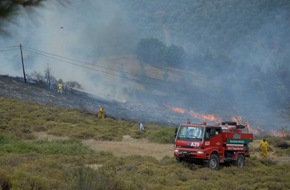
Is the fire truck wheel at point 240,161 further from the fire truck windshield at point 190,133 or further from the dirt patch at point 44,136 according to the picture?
the dirt patch at point 44,136

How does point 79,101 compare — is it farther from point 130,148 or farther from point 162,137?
point 130,148

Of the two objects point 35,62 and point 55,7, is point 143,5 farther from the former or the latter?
point 55,7

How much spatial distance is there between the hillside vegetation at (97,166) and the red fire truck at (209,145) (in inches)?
22.5

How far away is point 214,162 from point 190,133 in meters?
1.68

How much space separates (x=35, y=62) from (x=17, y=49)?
57.0 feet

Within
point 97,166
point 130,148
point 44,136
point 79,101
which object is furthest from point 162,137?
point 79,101

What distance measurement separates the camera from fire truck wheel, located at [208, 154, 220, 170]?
56.9 feet

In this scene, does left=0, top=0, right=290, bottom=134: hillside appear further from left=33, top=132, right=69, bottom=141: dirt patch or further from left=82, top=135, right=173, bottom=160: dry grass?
left=82, top=135, right=173, bottom=160: dry grass

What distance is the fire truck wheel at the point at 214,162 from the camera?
17328 millimetres

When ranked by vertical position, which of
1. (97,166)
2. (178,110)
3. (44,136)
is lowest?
(97,166)

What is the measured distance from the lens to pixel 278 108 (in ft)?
253

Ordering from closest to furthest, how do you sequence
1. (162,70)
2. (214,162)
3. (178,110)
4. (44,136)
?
(214,162) < (44,136) < (178,110) < (162,70)

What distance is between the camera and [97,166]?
15.6 m

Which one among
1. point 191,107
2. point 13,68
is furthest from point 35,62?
point 191,107
